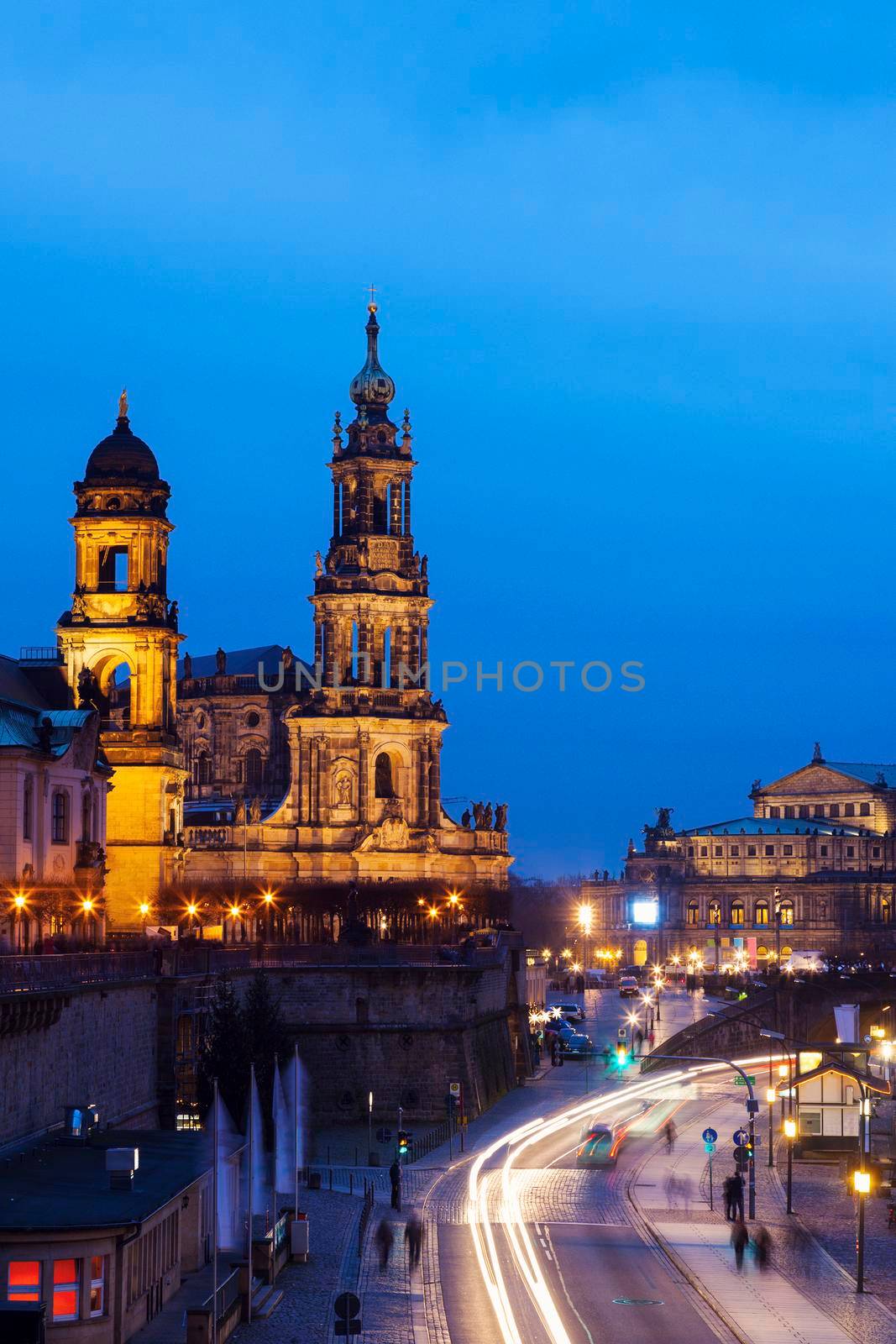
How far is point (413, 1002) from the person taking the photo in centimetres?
8831

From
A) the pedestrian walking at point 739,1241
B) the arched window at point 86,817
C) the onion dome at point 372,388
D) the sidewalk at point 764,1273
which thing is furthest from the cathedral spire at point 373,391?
the pedestrian walking at point 739,1241

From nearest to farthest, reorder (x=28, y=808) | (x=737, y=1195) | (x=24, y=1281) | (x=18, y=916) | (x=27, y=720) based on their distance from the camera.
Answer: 1. (x=24, y=1281)
2. (x=737, y=1195)
3. (x=18, y=916)
4. (x=28, y=808)
5. (x=27, y=720)

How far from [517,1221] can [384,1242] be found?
754cm

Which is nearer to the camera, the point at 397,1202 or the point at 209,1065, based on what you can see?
the point at 397,1202

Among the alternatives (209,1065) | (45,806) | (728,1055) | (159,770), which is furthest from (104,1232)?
(728,1055)

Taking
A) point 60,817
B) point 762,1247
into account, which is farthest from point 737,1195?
point 60,817

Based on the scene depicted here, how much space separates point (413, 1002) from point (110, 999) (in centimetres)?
2798

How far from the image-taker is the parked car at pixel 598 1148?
2987 inches

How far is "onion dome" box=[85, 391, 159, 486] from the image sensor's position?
104 metres

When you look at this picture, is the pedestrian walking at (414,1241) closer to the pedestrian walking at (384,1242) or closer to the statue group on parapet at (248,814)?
the pedestrian walking at (384,1242)

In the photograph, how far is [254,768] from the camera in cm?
13862

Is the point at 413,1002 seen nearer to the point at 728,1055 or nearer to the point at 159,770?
the point at 159,770

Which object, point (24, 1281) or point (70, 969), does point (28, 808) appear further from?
point (24, 1281)

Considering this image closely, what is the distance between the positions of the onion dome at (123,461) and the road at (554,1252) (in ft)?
118
